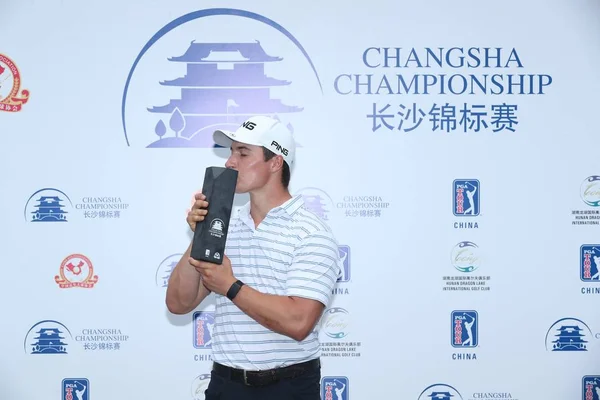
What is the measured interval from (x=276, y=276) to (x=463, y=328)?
4.75ft

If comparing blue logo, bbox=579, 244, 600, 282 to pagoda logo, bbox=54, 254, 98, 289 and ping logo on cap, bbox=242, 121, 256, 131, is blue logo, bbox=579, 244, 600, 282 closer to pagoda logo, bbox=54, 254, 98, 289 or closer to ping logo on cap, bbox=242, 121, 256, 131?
ping logo on cap, bbox=242, 121, 256, 131

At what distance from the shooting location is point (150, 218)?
3.01 m

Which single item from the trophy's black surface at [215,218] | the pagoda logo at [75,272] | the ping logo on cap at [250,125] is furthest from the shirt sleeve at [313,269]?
the pagoda logo at [75,272]

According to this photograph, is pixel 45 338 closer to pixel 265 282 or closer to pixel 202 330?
pixel 202 330

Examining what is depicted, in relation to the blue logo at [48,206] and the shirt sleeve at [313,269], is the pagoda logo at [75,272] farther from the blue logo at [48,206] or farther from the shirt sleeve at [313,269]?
the shirt sleeve at [313,269]

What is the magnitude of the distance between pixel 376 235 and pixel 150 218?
1.07 metres

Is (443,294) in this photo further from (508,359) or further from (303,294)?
(303,294)

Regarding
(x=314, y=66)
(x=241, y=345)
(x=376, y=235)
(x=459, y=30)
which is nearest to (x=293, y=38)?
(x=314, y=66)

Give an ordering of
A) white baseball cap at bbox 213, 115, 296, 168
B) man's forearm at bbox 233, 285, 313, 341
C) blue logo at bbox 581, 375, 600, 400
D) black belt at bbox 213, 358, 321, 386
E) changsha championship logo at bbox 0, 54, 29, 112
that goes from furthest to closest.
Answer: blue logo at bbox 581, 375, 600, 400 < changsha championship logo at bbox 0, 54, 29, 112 < white baseball cap at bbox 213, 115, 296, 168 < black belt at bbox 213, 358, 321, 386 < man's forearm at bbox 233, 285, 313, 341

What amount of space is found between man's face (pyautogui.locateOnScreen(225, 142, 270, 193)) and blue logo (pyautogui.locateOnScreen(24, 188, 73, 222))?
1303 mm

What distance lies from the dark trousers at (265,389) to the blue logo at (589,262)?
1.72 m

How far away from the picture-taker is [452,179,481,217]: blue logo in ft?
9.95

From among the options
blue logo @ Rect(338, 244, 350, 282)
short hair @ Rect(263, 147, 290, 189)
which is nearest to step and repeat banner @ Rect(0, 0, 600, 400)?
blue logo @ Rect(338, 244, 350, 282)

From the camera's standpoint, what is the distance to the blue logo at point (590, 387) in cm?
310
